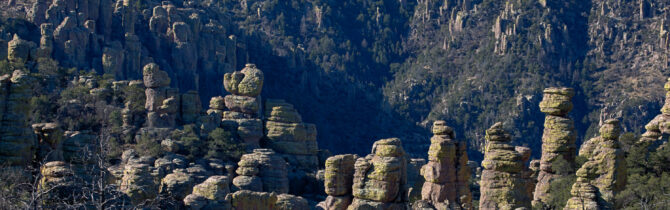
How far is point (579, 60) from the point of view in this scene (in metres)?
134

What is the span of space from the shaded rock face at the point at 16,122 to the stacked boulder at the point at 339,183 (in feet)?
42.1

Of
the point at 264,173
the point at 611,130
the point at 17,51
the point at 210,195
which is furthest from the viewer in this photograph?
the point at 17,51

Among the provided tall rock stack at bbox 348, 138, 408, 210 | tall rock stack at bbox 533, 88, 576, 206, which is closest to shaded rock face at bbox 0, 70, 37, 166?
tall rock stack at bbox 348, 138, 408, 210

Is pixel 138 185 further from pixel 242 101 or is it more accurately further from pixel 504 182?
pixel 242 101

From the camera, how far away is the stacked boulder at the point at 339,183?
41125 millimetres

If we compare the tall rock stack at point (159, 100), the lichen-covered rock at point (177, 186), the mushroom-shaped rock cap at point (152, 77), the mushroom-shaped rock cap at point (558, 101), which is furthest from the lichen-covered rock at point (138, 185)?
the mushroom-shaped rock cap at point (152, 77)

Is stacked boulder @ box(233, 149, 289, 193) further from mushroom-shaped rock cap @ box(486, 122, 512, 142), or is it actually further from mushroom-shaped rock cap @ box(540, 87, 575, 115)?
mushroom-shaped rock cap @ box(540, 87, 575, 115)

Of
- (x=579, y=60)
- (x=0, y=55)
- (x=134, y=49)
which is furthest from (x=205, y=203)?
(x=579, y=60)

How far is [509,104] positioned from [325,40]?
3447 cm

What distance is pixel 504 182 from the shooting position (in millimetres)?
38438

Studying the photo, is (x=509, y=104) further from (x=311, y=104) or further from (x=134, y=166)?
(x=134, y=166)

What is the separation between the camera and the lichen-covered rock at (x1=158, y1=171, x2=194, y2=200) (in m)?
41.6

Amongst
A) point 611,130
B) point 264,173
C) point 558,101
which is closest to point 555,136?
point 558,101

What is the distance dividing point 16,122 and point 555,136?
2260 cm
